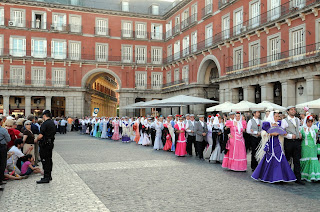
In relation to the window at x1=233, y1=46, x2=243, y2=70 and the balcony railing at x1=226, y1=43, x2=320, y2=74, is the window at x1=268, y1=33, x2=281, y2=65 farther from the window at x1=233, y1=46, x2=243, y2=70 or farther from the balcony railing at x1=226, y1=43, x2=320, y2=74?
the window at x1=233, y1=46, x2=243, y2=70

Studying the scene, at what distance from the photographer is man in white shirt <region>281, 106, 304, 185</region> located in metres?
9.02

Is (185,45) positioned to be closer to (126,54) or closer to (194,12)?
(194,12)

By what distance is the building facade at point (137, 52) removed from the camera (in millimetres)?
28281

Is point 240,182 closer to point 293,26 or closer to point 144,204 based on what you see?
point 144,204

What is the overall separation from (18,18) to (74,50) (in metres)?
7.77

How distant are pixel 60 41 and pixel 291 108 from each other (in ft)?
131

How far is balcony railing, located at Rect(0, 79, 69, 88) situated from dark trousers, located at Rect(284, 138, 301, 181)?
39.0 m

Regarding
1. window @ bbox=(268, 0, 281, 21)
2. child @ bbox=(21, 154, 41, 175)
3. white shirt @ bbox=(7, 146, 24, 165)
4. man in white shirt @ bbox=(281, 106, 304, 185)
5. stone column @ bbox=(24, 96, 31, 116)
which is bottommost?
child @ bbox=(21, 154, 41, 175)

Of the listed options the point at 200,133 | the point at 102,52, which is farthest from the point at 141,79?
the point at 200,133

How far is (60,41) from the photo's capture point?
1745 inches

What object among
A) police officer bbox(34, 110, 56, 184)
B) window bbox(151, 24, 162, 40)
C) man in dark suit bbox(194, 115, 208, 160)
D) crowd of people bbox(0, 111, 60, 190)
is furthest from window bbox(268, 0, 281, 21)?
window bbox(151, 24, 162, 40)

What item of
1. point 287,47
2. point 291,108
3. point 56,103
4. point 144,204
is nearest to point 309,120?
point 291,108

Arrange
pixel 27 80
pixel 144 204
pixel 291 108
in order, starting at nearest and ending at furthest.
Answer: pixel 144 204
pixel 291 108
pixel 27 80

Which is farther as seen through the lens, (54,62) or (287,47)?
(54,62)
